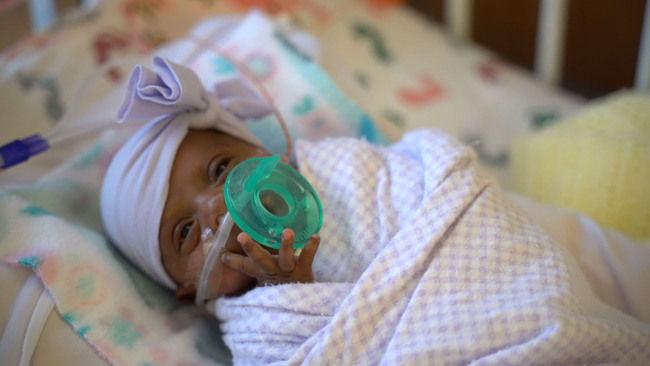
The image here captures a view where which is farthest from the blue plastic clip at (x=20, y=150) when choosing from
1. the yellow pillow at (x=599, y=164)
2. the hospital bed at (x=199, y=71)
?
the yellow pillow at (x=599, y=164)

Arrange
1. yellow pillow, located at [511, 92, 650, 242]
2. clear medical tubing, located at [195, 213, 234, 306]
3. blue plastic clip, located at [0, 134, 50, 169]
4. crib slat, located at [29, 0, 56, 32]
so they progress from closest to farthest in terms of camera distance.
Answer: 1. clear medical tubing, located at [195, 213, 234, 306]
2. blue plastic clip, located at [0, 134, 50, 169]
3. yellow pillow, located at [511, 92, 650, 242]
4. crib slat, located at [29, 0, 56, 32]

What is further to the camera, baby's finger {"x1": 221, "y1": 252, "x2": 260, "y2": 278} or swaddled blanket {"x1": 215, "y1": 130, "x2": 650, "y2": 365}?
baby's finger {"x1": 221, "y1": 252, "x2": 260, "y2": 278}

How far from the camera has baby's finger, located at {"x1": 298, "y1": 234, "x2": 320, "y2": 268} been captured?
2.94ft

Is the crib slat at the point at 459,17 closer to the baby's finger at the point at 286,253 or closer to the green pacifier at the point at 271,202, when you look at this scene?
the green pacifier at the point at 271,202

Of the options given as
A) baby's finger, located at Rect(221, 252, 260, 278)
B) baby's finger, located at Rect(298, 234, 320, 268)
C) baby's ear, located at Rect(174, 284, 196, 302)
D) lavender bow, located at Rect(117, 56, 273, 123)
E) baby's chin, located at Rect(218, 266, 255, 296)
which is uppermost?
lavender bow, located at Rect(117, 56, 273, 123)

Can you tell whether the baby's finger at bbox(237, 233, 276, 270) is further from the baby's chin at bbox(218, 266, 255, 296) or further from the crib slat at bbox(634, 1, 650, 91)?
the crib slat at bbox(634, 1, 650, 91)

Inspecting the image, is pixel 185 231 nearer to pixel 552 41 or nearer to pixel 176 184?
pixel 176 184

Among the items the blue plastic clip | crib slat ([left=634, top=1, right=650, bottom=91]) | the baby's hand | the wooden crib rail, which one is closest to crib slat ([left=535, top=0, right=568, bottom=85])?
the wooden crib rail

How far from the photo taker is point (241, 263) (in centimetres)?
95

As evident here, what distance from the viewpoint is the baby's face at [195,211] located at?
3.24 ft

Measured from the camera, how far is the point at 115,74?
58.9 inches

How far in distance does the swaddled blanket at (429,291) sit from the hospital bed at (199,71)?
0.59 feet

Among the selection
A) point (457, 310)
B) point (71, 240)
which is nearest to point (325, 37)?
point (71, 240)

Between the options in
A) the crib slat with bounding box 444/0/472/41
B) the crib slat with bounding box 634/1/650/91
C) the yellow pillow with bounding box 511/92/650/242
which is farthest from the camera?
the crib slat with bounding box 444/0/472/41
